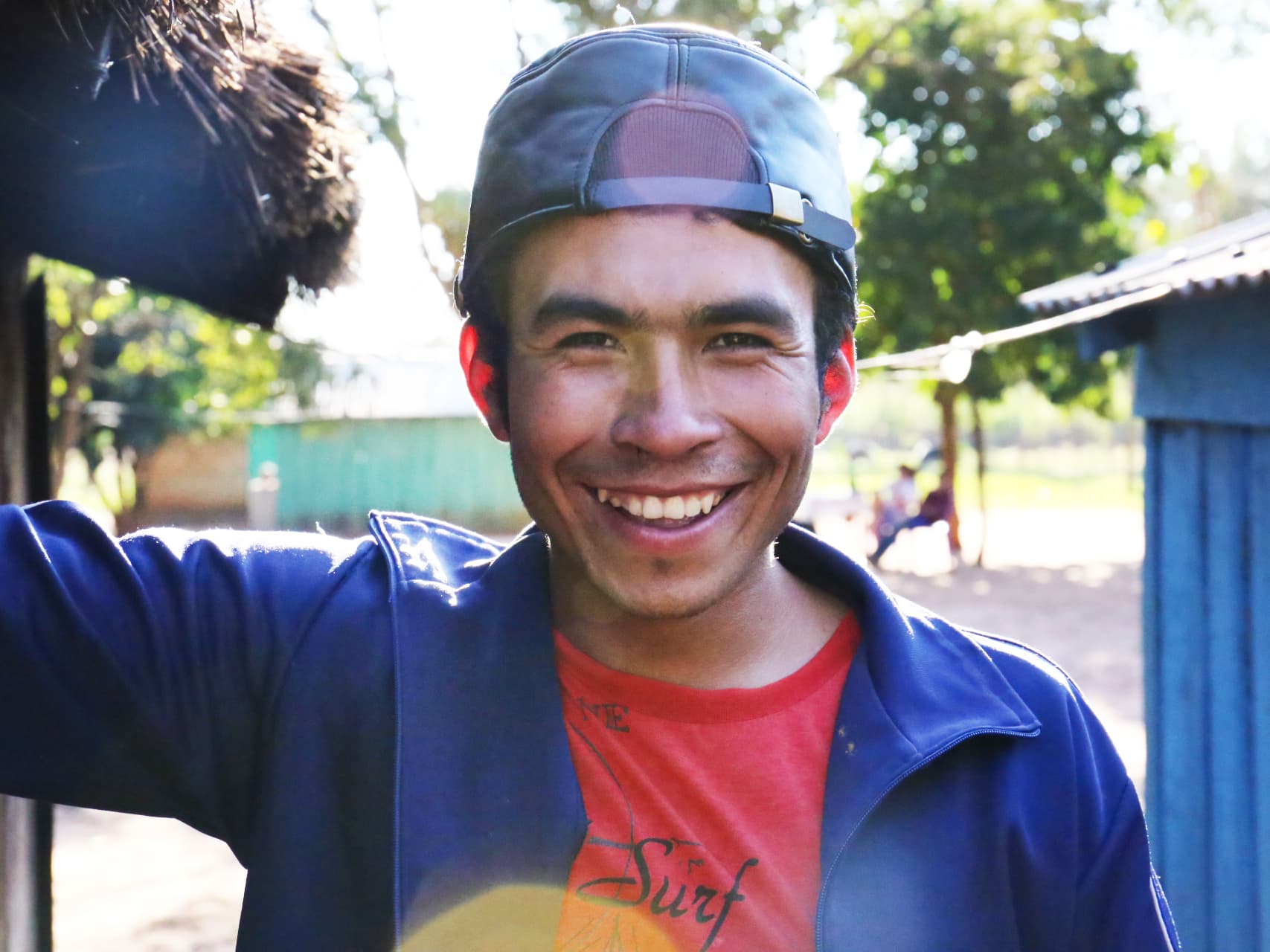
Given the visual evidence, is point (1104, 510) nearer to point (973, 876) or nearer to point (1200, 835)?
point (1200, 835)

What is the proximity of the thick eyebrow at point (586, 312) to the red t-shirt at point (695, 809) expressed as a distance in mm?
503

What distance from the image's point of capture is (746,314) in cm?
154

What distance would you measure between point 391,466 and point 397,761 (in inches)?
925

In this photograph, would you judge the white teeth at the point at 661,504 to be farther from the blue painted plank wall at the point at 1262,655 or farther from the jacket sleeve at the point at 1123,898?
the blue painted plank wall at the point at 1262,655

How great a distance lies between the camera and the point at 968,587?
1508cm

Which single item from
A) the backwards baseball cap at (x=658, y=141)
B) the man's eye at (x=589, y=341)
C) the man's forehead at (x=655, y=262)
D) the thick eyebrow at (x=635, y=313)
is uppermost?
the backwards baseball cap at (x=658, y=141)

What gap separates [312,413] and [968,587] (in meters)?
14.4

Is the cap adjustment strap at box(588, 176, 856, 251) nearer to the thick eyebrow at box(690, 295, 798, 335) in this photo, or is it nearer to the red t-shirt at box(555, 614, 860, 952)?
the thick eyebrow at box(690, 295, 798, 335)

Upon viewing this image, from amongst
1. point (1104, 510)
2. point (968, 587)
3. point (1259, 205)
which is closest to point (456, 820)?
point (968, 587)

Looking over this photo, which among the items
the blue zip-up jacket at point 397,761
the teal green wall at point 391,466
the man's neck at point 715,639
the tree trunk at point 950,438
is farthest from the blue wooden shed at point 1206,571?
the teal green wall at point 391,466

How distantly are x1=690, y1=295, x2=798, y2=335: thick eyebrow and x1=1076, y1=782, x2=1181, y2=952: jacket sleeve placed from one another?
2.63ft

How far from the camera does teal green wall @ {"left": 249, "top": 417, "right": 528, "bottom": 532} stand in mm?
24219

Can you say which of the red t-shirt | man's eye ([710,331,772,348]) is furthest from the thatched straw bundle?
the red t-shirt

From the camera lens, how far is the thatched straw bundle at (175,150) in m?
1.81
